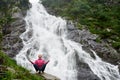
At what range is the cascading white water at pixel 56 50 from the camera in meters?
22.4

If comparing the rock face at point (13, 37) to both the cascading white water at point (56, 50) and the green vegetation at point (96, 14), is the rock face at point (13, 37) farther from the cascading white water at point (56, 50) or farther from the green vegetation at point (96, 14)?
the green vegetation at point (96, 14)

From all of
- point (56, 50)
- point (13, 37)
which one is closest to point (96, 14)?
point (56, 50)

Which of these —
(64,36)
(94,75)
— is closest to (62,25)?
(64,36)

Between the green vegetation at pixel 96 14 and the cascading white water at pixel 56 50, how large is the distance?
2.64m

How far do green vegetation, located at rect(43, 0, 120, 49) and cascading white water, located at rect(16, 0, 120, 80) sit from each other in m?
2.64

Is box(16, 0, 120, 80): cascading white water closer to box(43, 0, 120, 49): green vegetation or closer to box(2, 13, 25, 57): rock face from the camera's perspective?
box(2, 13, 25, 57): rock face

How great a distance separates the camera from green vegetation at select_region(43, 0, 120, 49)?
95.2 feet

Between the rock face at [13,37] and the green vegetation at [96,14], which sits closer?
the rock face at [13,37]

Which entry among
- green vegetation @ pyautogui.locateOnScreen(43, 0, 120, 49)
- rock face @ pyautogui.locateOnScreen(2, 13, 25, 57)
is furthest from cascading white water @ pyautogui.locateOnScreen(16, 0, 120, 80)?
green vegetation @ pyautogui.locateOnScreen(43, 0, 120, 49)

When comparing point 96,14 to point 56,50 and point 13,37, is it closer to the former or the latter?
point 56,50

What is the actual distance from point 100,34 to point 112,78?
7.59 m

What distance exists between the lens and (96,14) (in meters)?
34.0

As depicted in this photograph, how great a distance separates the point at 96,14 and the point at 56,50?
10.5 metres

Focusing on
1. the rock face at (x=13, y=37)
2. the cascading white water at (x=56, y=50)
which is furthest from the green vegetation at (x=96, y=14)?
the rock face at (x=13, y=37)
